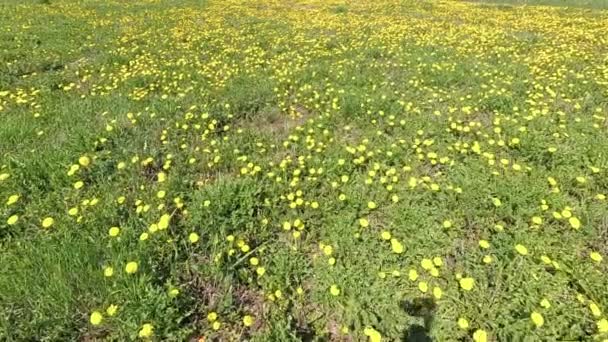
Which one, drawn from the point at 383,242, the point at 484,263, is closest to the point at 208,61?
the point at 383,242

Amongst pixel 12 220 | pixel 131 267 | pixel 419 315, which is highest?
pixel 12 220

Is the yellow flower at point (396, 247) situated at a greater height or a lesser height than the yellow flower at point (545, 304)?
greater

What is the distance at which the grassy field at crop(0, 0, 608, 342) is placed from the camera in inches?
107

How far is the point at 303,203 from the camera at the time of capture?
3916 mm

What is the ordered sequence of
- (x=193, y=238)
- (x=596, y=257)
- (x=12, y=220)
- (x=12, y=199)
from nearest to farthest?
1. (x=596, y=257)
2. (x=193, y=238)
3. (x=12, y=220)
4. (x=12, y=199)

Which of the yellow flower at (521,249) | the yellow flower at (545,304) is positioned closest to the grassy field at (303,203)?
the yellow flower at (545,304)

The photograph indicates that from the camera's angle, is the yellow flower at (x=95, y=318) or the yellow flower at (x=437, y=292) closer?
the yellow flower at (x=95, y=318)

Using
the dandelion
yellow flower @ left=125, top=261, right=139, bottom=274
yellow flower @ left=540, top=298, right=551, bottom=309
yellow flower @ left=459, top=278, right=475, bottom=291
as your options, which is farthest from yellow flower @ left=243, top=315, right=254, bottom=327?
the dandelion

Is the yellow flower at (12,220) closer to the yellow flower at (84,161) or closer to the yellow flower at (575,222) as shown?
the yellow flower at (84,161)

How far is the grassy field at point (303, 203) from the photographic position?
2725 mm

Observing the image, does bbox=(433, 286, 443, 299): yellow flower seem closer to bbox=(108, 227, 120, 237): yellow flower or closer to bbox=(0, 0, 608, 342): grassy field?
bbox=(0, 0, 608, 342): grassy field

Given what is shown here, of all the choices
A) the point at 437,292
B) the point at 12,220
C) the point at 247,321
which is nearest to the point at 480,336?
the point at 437,292

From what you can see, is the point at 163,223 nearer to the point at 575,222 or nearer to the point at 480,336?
the point at 480,336

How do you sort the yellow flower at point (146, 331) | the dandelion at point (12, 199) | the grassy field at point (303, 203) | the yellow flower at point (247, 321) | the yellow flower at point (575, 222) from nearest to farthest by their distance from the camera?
the yellow flower at point (146, 331) < the yellow flower at point (247, 321) < the grassy field at point (303, 203) < the yellow flower at point (575, 222) < the dandelion at point (12, 199)
